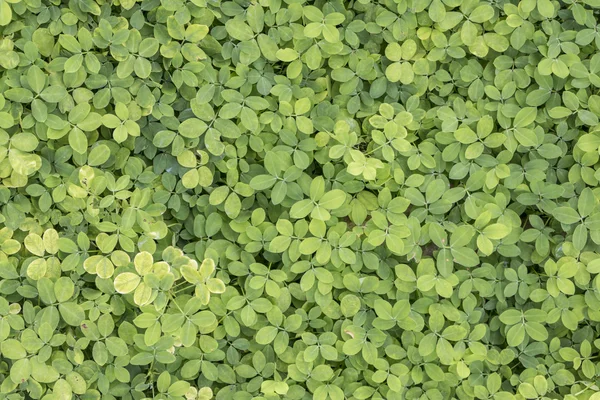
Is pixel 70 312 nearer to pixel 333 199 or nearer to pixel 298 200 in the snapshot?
pixel 298 200

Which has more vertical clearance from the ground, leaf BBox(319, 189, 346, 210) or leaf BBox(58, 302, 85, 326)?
leaf BBox(319, 189, 346, 210)

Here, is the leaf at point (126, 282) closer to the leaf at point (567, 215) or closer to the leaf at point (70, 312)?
the leaf at point (70, 312)

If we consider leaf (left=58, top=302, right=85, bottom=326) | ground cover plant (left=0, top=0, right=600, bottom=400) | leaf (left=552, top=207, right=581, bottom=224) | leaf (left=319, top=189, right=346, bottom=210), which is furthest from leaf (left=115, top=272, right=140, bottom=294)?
leaf (left=552, top=207, right=581, bottom=224)

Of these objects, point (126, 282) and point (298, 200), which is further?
point (298, 200)

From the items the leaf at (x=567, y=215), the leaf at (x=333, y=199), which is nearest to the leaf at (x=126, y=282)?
the leaf at (x=333, y=199)

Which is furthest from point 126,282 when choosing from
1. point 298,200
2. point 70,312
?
point 298,200

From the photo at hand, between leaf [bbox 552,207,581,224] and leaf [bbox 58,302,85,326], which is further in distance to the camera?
leaf [bbox 552,207,581,224]

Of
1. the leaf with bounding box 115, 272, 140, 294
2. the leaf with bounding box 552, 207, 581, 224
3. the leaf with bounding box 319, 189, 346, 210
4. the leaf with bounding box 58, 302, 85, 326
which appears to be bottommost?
the leaf with bounding box 58, 302, 85, 326

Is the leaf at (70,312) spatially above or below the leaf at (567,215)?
below

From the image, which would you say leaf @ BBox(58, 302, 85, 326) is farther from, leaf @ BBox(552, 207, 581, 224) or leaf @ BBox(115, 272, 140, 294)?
leaf @ BBox(552, 207, 581, 224)
